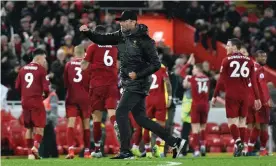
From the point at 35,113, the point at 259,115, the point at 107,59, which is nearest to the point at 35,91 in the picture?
the point at 35,113

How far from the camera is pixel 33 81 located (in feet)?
68.5

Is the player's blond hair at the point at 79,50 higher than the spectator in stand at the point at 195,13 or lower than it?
higher

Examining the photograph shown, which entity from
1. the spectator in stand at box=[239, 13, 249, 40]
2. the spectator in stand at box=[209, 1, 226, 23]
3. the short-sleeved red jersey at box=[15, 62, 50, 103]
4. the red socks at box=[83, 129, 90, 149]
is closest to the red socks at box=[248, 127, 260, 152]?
the red socks at box=[83, 129, 90, 149]

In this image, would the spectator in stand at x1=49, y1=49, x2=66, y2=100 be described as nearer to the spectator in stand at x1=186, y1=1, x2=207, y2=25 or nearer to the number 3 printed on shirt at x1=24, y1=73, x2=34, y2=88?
the number 3 printed on shirt at x1=24, y1=73, x2=34, y2=88

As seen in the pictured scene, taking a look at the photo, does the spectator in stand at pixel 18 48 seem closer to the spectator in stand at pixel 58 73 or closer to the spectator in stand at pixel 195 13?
the spectator in stand at pixel 58 73

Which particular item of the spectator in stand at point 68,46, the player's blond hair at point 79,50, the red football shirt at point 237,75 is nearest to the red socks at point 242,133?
the red football shirt at point 237,75

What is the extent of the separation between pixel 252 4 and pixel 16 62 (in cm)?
977

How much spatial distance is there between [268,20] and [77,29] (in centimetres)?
624

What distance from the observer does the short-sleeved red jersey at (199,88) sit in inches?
973

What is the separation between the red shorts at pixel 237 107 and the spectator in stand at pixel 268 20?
13.6 meters

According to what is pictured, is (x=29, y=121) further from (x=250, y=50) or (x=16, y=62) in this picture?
(x=250, y=50)

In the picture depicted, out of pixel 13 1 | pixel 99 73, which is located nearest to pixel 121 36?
pixel 99 73

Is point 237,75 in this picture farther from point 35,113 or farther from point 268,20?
point 268,20

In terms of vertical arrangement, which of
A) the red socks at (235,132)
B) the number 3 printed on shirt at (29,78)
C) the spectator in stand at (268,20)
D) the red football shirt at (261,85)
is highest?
the number 3 printed on shirt at (29,78)
